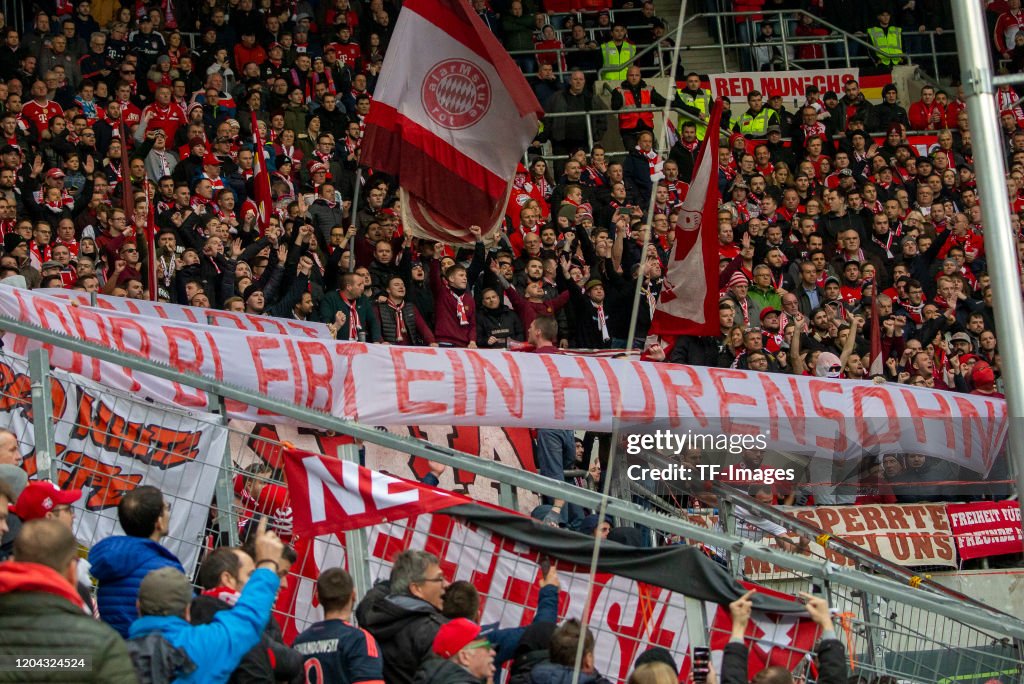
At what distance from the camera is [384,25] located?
19156 millimetres

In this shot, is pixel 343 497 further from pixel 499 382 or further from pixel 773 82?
pixel 773 82

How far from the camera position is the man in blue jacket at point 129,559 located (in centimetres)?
495

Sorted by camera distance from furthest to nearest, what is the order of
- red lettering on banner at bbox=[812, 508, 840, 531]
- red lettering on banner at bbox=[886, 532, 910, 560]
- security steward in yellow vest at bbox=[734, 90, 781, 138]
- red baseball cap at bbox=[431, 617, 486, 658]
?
security steward in yellow vest at bbox=[734, 90, 781, 138]
red lettering on banner at bbox=[886, 532, 910, 560]
red lettering on banner at bbox=[812, 508, 840, 531]
red baseball cap at bbox=[431, 617, 486, 658]

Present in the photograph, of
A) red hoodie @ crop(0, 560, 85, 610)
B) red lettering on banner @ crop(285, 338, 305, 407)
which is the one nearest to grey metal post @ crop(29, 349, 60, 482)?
red hoodie @ crop(0, 560, 85, 610)

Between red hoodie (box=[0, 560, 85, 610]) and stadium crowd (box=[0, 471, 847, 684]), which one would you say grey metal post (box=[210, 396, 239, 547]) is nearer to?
stadium crowd (box=[0, 471, 847, 684])

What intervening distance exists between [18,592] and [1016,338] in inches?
118

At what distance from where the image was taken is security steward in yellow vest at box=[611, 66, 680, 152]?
64.5 feet

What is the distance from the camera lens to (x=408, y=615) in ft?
18.4

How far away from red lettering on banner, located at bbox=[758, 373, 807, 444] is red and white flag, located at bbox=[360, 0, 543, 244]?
2682 mm

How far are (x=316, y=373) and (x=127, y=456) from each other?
308cm

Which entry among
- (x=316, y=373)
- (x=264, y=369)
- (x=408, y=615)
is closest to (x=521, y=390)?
(x=316, y=373)

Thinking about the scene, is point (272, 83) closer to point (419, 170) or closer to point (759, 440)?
point (419, 170)

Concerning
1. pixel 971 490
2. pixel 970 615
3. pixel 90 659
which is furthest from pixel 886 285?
pixel 90 659

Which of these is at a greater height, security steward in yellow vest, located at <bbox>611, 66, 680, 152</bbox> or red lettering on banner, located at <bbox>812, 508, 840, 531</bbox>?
security steward in yellow vest, located at <bbox>611, 66, 680, 152</bbox>
